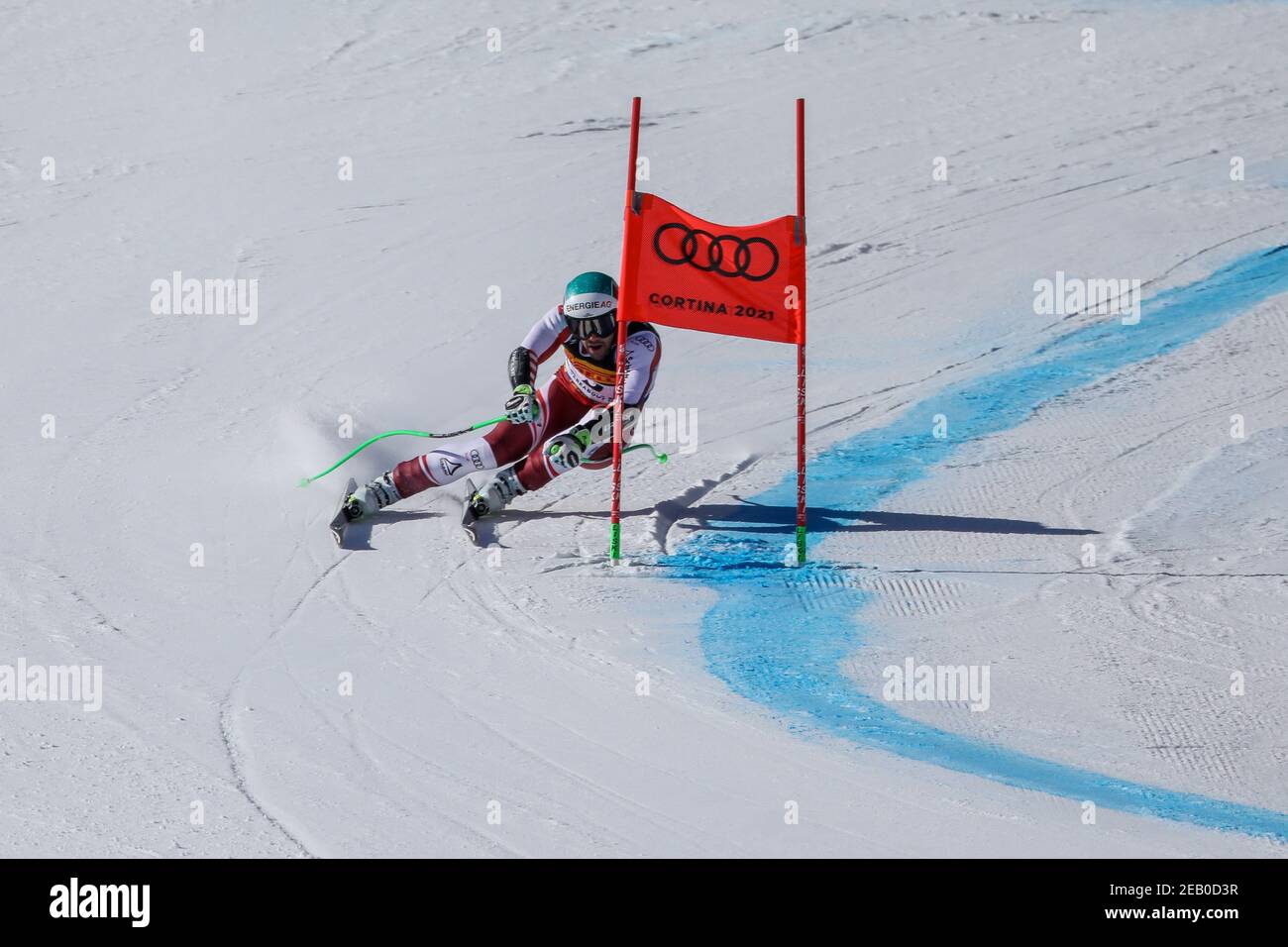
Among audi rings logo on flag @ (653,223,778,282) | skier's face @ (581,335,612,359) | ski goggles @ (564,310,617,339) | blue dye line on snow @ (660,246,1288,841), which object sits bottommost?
blue dye line on snow @ (660,246,1288,841)

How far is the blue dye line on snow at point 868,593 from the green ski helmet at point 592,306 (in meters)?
1.33

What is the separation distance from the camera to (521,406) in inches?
343

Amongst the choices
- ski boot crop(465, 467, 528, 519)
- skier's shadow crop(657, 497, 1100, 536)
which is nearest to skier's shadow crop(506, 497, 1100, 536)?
skier's shadow crop(657, 497, 1100, 536)

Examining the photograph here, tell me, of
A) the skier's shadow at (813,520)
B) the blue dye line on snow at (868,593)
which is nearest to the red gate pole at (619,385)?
the blue dye line on snow at (868,593)

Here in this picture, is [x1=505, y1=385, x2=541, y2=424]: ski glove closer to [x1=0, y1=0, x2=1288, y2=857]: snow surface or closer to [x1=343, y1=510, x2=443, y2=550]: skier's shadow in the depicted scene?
[x1=0, y1=0, x2=1288, y2=857]: snow surface

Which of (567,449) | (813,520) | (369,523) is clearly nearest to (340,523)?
(369,523)

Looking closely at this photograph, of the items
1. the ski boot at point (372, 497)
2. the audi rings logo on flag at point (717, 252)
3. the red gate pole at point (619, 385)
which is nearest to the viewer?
the red gate pole at point (619, 385)

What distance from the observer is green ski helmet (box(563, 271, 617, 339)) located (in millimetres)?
8742

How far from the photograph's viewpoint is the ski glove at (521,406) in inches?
343

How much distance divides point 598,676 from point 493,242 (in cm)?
730

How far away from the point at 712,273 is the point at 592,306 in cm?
86

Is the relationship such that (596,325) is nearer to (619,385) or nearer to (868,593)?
(619,385)

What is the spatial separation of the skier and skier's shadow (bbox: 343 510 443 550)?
7cm

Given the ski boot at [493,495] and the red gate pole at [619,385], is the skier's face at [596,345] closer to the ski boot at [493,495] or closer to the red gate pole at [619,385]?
the red gate pole at [619,385]
